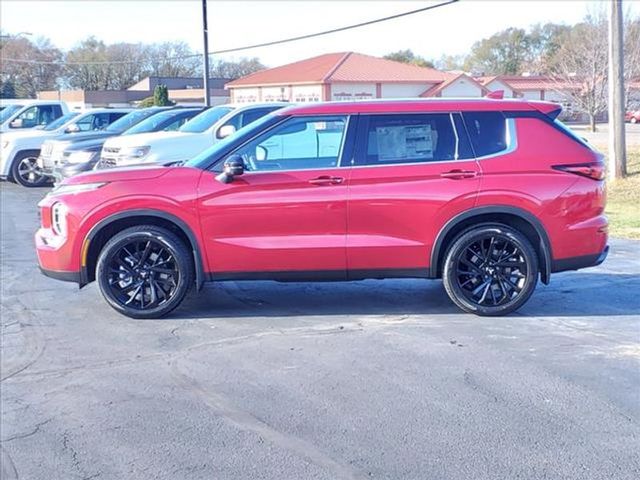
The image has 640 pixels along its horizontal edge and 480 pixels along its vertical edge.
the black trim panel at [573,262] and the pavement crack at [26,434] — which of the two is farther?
the black trim panel at [573,262]

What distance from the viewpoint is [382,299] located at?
7.50m

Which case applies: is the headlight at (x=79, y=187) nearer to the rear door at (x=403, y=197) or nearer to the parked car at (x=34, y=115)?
the rear door at (x=403, y=197)

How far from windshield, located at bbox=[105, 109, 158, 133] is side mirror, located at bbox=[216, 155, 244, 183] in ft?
40.1

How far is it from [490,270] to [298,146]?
2.01m

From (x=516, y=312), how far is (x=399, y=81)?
4641cm

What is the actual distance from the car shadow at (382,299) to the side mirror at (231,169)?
48.4 inches

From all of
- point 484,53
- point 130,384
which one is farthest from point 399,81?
point 130,384

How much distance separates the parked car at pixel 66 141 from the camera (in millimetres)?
16828

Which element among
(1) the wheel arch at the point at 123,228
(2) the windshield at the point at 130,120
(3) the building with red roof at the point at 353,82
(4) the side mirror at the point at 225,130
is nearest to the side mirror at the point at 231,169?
(1) the wheel arch at the point at 123,228

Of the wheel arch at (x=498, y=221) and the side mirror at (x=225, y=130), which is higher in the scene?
the side mirror at (x=225, y=130)

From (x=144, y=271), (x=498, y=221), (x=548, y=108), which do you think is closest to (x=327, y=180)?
(x=498, y=221)

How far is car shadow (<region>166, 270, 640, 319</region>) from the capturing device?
7.05 meters

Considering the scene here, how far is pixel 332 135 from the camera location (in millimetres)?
6906

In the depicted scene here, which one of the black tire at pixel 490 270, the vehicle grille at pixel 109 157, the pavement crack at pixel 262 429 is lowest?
the pavement crack at pixel 262 429
